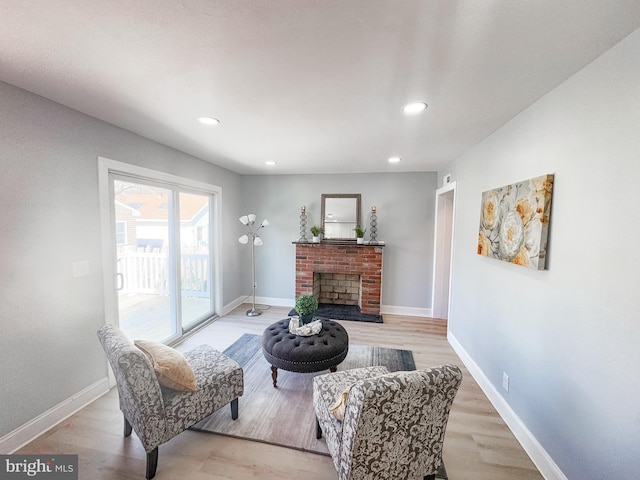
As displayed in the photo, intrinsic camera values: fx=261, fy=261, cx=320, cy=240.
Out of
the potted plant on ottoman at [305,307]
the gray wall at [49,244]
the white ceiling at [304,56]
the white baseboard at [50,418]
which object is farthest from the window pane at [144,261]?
the potted plant on ottoman at [305,307]

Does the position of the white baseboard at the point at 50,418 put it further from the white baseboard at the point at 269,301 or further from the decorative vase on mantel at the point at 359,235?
the decorative vase on mantel at the point at 359,235

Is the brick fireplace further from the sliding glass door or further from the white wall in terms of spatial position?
the white wall

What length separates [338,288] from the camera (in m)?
4.95

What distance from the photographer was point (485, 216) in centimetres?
245

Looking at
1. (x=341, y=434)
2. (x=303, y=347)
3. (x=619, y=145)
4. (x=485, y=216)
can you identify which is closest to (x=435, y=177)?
(x=485, y=216)

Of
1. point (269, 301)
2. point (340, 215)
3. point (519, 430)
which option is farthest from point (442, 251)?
point (269, 301)

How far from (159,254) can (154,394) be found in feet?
6.58

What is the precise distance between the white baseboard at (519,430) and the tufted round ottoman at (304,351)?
4.36 feet

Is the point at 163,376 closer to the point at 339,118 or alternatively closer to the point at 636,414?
the point at 339,118

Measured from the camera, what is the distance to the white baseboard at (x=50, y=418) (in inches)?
68.4

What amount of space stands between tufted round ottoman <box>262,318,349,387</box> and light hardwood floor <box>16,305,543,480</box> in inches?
23.2

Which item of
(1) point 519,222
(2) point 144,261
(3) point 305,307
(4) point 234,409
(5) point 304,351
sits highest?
(1) point 519,222

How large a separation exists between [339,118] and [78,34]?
1588 mm

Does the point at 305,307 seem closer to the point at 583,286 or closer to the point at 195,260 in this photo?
the point at 583,286
